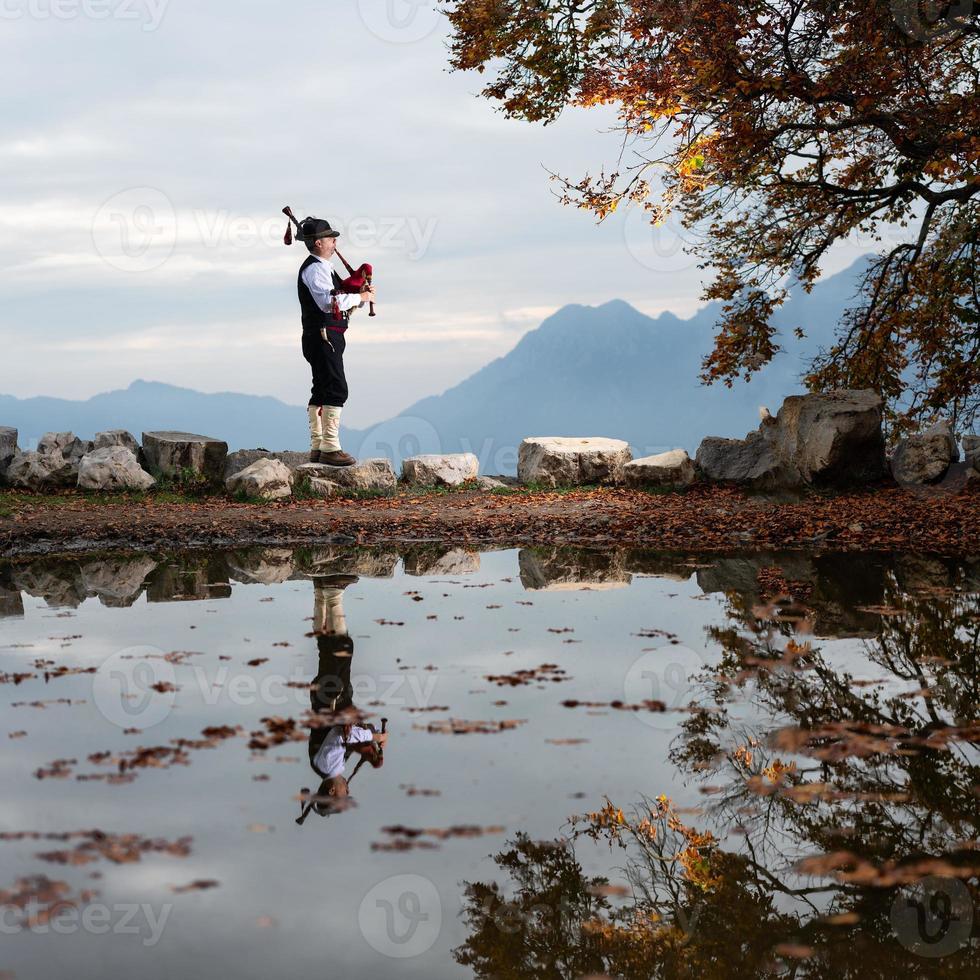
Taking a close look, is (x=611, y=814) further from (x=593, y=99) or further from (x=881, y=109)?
(x=881, y=109)

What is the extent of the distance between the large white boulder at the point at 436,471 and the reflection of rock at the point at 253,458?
191 cm

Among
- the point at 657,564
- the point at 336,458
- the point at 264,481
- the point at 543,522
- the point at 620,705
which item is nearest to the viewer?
the point at 620,705

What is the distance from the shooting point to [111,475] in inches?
723

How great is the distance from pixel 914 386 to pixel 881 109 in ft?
18.4


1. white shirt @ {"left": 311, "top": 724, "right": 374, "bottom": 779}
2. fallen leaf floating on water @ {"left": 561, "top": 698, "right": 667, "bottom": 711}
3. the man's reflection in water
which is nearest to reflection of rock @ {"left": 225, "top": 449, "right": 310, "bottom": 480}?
the man's reflection in water

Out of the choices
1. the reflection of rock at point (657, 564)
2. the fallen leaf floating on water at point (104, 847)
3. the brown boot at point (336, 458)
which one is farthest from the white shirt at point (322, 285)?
the fallen leaf floating on water at point (104, 847)

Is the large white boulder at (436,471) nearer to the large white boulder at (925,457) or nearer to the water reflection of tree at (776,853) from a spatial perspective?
the large white boulder at (925,457)

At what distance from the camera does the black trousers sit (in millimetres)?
17516

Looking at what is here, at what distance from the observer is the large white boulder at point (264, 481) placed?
17141 mm

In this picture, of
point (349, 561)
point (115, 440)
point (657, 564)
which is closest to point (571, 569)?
point (657, 564)

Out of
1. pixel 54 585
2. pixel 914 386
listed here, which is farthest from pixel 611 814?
pixel 914 386

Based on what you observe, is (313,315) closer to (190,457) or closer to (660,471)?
(190,457)

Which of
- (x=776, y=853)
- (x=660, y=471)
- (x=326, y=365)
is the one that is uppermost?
(x=326, y=365)

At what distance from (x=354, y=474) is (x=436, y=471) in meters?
1.88
